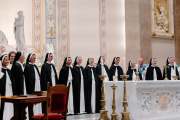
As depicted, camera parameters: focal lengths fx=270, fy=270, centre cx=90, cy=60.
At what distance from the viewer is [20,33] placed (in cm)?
1096

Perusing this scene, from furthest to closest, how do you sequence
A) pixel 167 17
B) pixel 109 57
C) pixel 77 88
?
pixel 109 57 < pixel 167 17 < pixel 77 88

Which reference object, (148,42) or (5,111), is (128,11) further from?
(5,111)

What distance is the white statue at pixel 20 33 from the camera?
10.8 metres

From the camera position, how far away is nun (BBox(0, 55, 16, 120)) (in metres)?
5.70

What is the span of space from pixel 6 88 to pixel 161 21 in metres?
7.62

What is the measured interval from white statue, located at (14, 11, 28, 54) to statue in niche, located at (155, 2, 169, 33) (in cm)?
547

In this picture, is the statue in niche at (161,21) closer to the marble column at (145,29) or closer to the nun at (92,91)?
the marble column at (145,29)

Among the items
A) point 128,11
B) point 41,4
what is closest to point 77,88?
point 128,11

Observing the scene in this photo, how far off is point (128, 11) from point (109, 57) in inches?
91.2

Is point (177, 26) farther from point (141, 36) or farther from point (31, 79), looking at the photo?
point (31, 79)

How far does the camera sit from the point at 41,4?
1208 cm

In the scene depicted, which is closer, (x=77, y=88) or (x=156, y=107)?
(x=156, y=107)

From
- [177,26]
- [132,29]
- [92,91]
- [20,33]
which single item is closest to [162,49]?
[177,26]

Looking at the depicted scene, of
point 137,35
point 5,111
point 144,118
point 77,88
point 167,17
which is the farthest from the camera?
point 167,17
